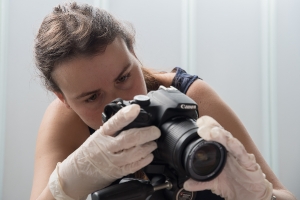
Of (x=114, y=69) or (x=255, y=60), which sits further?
(x=255, y=60)

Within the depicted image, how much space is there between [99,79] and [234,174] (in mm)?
364

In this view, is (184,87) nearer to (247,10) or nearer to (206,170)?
(206,170)

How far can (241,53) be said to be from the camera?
174 cm

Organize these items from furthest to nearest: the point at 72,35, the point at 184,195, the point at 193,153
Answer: the point at 72,35, the point at 184,195, the point at 193,153

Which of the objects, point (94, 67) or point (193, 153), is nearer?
point (193, 153)

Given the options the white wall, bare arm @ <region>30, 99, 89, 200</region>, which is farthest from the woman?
the white wall

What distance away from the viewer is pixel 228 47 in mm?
1735

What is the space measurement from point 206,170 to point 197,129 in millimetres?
66

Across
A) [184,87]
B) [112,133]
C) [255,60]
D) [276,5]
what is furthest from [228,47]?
[112,133]

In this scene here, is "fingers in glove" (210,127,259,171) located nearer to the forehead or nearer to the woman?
the woman

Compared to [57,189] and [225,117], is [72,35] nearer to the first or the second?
[57,189]

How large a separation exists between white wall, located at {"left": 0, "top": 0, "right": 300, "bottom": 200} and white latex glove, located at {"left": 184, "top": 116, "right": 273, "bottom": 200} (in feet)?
3.26

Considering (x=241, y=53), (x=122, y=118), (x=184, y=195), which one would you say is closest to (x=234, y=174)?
(x=184, y=195)

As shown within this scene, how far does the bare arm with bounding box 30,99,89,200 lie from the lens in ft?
3.45
